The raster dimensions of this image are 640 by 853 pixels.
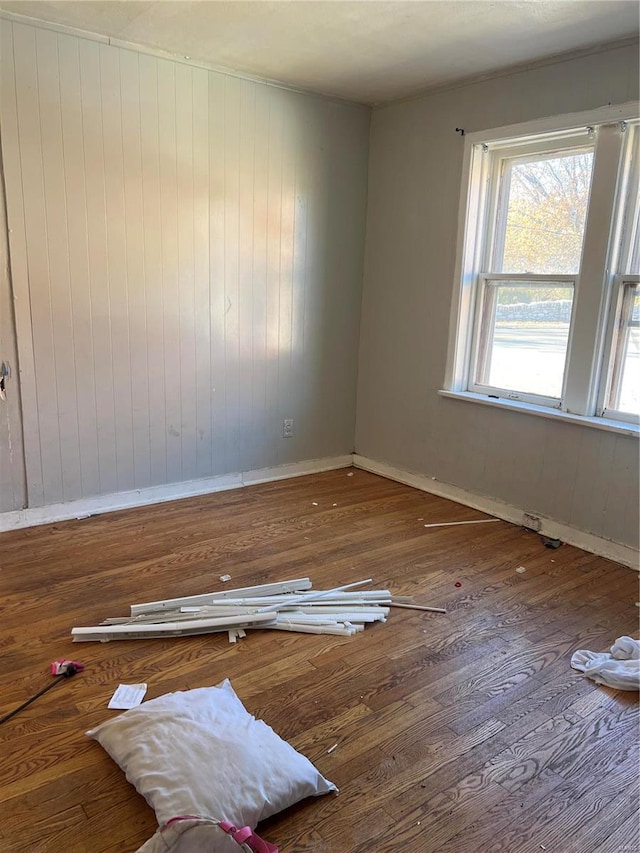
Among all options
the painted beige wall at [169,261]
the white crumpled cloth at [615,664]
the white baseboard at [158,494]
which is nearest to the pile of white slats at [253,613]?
the white crumpled cloth at [615,664]

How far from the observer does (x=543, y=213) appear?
3562mm

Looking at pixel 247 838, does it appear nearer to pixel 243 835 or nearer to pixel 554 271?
pixel 243 835

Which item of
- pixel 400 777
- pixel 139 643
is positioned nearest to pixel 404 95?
pixel 139 643

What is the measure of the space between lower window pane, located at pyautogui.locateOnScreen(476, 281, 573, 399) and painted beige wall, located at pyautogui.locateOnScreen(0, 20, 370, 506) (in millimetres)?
1110

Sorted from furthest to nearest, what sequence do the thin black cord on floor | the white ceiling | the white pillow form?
the white ceiling, the thin black cord on floor, the white pillow

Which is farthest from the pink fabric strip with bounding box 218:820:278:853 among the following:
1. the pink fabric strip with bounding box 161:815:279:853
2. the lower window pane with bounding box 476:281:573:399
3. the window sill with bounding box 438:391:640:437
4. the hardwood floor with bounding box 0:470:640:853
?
the lower window pane with bounding box 476:281:573:399

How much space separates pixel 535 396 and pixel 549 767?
2.27 metres

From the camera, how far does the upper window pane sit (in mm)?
3389

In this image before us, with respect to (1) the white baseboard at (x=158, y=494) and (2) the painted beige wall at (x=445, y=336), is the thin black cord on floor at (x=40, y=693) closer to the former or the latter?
(1) the white baseboard at (x=158, y=494)

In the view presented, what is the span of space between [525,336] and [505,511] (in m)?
1.08

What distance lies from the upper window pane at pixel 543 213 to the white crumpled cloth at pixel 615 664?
2011 mm

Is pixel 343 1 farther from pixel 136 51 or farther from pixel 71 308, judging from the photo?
pixel 71 308

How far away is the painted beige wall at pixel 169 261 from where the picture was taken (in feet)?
10.6

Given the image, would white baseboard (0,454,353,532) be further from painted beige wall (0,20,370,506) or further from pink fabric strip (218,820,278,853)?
pink fabric strip (218,820,278,853)
